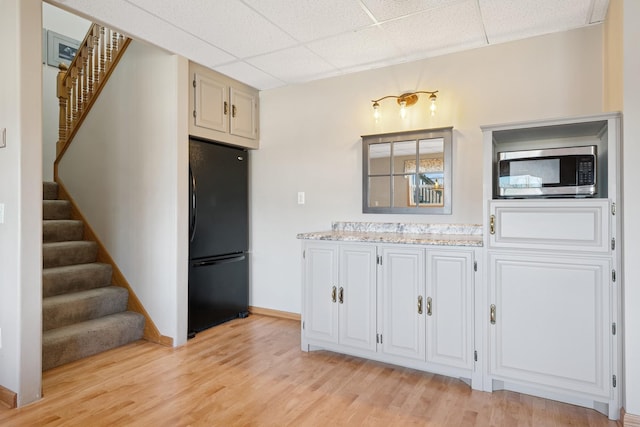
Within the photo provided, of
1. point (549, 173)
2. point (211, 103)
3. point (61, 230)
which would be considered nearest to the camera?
point (549, 173)

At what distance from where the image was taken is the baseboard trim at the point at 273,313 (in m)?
3.97

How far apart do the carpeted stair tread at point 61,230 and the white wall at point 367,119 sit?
1.75 metres

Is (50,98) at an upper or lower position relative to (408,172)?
upper

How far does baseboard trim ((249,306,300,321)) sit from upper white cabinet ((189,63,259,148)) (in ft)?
5.72

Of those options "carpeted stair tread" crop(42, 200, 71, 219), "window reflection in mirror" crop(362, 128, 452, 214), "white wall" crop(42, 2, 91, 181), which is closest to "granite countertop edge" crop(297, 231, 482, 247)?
"window reflection in mirror" crop(362, 128, 452, 214)

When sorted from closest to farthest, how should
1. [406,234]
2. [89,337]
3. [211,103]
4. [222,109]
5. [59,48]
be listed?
[89,337] < [406,234] < [211,103] < [222,109] < [59,48]

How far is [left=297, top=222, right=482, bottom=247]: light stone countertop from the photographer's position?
262cm

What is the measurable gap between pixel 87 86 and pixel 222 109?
1764 mm

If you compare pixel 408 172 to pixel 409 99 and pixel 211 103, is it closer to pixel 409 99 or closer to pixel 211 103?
pixel 409 99

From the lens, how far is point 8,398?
2.24m

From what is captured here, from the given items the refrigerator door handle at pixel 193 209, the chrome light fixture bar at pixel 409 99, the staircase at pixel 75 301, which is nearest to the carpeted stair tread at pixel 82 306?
the staircase at pixel 75 301

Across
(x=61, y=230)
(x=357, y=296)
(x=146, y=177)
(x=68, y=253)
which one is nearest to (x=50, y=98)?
(x=61, y=230)

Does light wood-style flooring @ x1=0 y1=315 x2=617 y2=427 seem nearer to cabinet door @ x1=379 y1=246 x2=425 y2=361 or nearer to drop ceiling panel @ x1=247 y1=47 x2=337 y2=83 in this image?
cabinet door @ x1=379 y1=246 x2=425 y2=361

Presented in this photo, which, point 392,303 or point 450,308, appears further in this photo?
point 392,303
